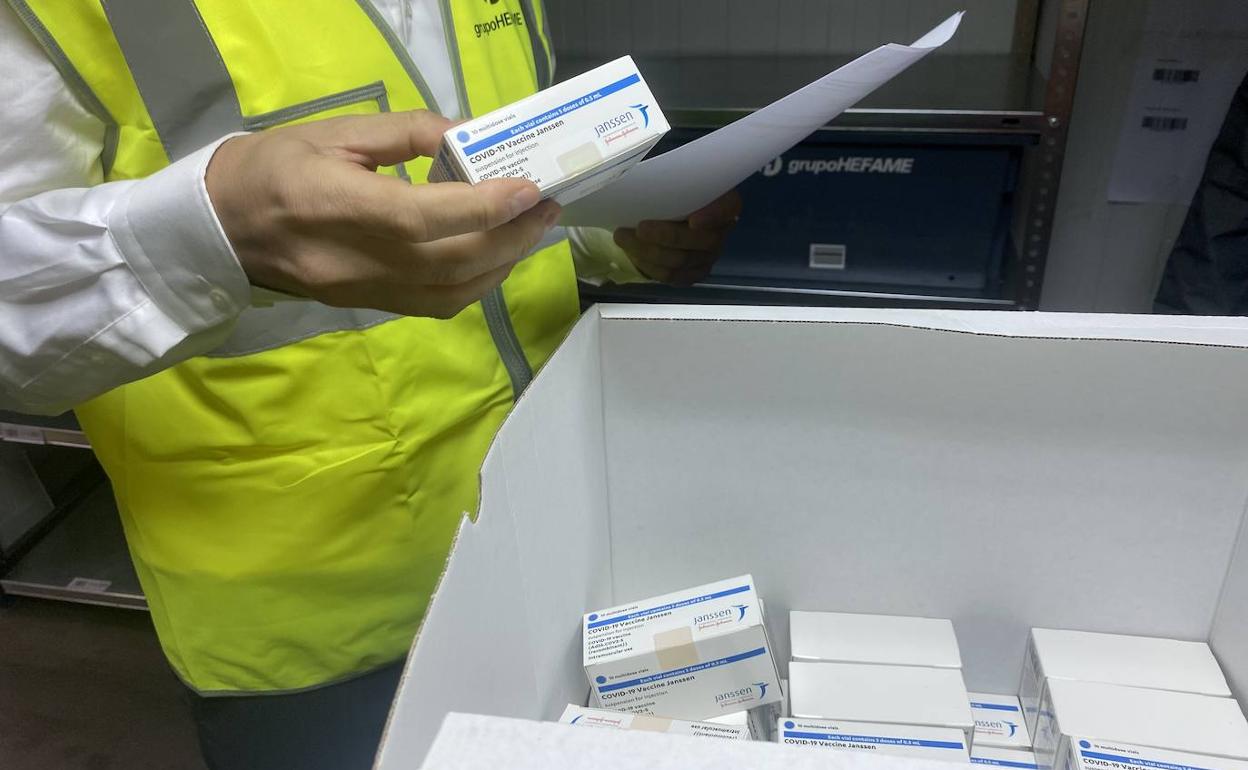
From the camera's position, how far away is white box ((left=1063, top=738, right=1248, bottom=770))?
55cm

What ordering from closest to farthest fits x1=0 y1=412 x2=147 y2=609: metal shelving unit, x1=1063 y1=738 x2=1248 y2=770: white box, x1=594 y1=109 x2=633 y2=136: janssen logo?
x1=594 y1=109 x2=633 y2=136: janssen logo
x1=1063 y1=738 x2=1248 y2=770: white box
x1=0 y1=412 x2=147 y2=609: metal shelving unit

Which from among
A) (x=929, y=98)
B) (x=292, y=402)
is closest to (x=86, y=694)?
(x=292, y=402)

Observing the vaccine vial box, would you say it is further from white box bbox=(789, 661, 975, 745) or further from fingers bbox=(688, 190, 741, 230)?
fingers bbox=(688, 190, 741, 230)

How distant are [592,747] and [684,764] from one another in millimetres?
33

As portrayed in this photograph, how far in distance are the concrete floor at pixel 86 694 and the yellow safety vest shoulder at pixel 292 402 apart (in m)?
1.07

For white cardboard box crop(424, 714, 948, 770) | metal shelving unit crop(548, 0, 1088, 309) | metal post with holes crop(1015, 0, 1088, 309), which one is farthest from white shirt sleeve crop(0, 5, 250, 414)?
metal post with holes crop(1015, 0, 1088, 309)

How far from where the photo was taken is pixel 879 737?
24.0 inches

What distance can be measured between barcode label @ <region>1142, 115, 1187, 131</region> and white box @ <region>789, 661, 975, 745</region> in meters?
1.21

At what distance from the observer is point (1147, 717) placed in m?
0.61

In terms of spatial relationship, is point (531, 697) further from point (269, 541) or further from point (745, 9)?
point (745, 9)

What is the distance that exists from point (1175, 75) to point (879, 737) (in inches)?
52.0

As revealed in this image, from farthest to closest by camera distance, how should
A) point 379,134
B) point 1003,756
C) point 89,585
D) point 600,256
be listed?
point 89,585
point 600,256
point 1003,756
point 379,134

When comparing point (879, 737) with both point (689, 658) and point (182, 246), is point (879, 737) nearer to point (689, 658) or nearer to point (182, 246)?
point (689, 658)

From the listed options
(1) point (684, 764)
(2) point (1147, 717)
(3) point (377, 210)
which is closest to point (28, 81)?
(3) point (377, 210)
